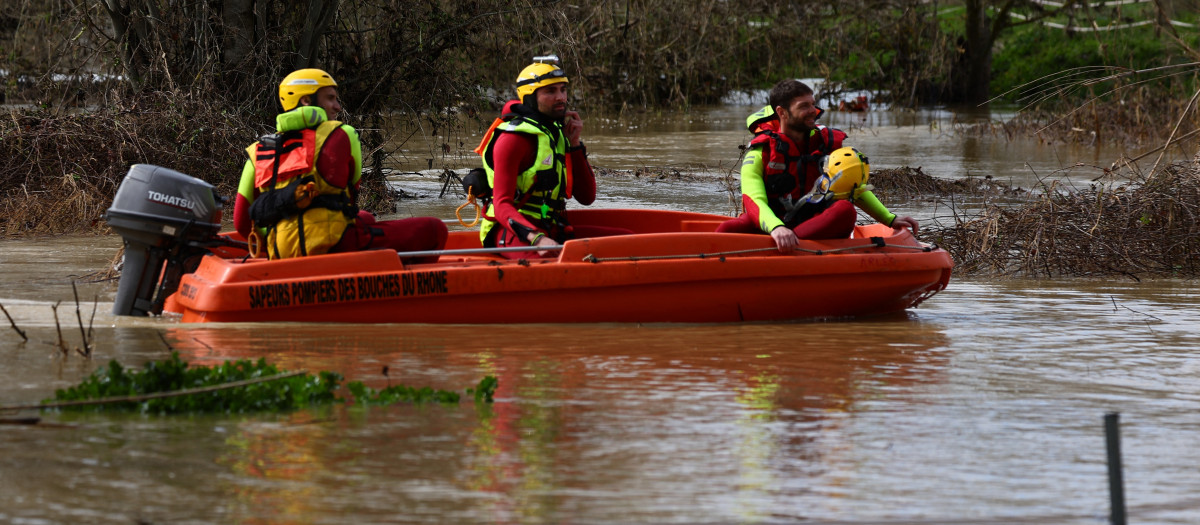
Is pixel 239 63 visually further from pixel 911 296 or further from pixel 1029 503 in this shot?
pixel 1029 503

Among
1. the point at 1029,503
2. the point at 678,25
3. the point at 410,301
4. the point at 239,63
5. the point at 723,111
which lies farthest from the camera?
the point at 723,111

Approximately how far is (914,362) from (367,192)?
730 cm

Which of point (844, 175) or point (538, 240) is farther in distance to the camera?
point (844, 175)

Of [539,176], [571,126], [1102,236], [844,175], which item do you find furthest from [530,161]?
[1102,236]

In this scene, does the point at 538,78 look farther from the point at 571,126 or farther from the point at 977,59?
the point at 977,59

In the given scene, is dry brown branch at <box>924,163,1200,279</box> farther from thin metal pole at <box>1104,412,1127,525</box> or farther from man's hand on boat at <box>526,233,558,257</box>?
thin metal pole at <box>1104,412,1127,525</box>

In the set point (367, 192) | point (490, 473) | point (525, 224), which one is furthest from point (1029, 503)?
point (367, 192)

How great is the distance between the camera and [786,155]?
22.8ft

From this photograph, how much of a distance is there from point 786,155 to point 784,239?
18.9 inches

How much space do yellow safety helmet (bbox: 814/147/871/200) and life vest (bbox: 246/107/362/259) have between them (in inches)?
93.8

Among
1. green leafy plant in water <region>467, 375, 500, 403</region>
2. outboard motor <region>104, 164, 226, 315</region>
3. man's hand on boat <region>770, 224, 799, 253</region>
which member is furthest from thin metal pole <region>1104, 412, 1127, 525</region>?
outboard motor <region>104, 164, 226, 315</region>

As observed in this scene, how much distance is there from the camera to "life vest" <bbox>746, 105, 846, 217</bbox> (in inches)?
273

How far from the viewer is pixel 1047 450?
4457 mm

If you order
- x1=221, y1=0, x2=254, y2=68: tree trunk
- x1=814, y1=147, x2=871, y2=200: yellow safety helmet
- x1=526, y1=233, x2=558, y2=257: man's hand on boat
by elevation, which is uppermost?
x1=221, y1=0, x2=254, y2=68: tree trunk
